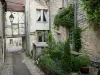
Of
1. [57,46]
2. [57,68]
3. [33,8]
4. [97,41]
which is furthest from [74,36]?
[33,8]

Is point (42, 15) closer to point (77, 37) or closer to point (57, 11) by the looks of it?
point (57, 11)

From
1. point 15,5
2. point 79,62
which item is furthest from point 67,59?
point 15,5

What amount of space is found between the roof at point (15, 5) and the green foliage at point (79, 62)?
1465 cm

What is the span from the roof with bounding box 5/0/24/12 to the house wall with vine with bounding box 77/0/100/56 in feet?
40.3

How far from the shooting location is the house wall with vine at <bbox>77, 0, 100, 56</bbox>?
1110cm

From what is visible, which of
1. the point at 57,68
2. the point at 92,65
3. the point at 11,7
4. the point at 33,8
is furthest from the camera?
the point at 11,7

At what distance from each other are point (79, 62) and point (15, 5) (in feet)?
A: 52.4

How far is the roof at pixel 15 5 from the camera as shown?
23587 millimetres

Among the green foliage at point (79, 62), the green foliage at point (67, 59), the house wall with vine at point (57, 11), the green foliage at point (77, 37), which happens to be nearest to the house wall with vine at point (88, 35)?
the green foliage at point (77, 37)

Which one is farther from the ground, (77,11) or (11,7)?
(11,7)

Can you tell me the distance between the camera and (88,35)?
473 inches

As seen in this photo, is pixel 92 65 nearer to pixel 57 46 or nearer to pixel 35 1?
pixel 57 46

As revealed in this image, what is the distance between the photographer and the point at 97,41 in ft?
36.3

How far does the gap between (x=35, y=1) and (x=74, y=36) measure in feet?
33.0
